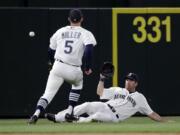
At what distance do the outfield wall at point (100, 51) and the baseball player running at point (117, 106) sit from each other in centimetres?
225

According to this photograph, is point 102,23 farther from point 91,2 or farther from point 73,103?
point 73,103

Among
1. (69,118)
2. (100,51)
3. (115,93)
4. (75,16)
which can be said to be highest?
(75,16)

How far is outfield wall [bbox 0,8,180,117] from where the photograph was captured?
1400 cm

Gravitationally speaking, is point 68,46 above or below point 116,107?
above

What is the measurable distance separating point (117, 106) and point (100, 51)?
2452 mm

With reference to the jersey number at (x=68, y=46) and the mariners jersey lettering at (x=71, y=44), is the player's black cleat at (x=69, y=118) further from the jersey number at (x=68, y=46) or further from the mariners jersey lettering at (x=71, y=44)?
the jersey number at (x=68, y=46)

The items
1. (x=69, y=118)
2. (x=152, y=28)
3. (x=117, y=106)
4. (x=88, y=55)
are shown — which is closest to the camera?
(x=88, y=55)

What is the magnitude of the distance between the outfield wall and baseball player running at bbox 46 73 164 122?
7.40ft

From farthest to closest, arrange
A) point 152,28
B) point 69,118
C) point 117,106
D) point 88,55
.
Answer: point 152,28, point 117,106, point 69,118, point 88,55

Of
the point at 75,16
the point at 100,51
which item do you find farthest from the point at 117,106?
the point at 100,51

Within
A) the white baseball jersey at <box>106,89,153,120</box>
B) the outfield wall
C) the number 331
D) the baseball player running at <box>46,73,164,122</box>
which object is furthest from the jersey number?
the number 331

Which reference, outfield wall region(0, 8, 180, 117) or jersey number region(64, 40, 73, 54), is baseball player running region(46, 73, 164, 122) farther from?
outfield wall region(0, 8, 180, 117)

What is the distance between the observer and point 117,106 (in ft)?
38.9

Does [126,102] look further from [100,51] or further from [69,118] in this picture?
[100,51]
